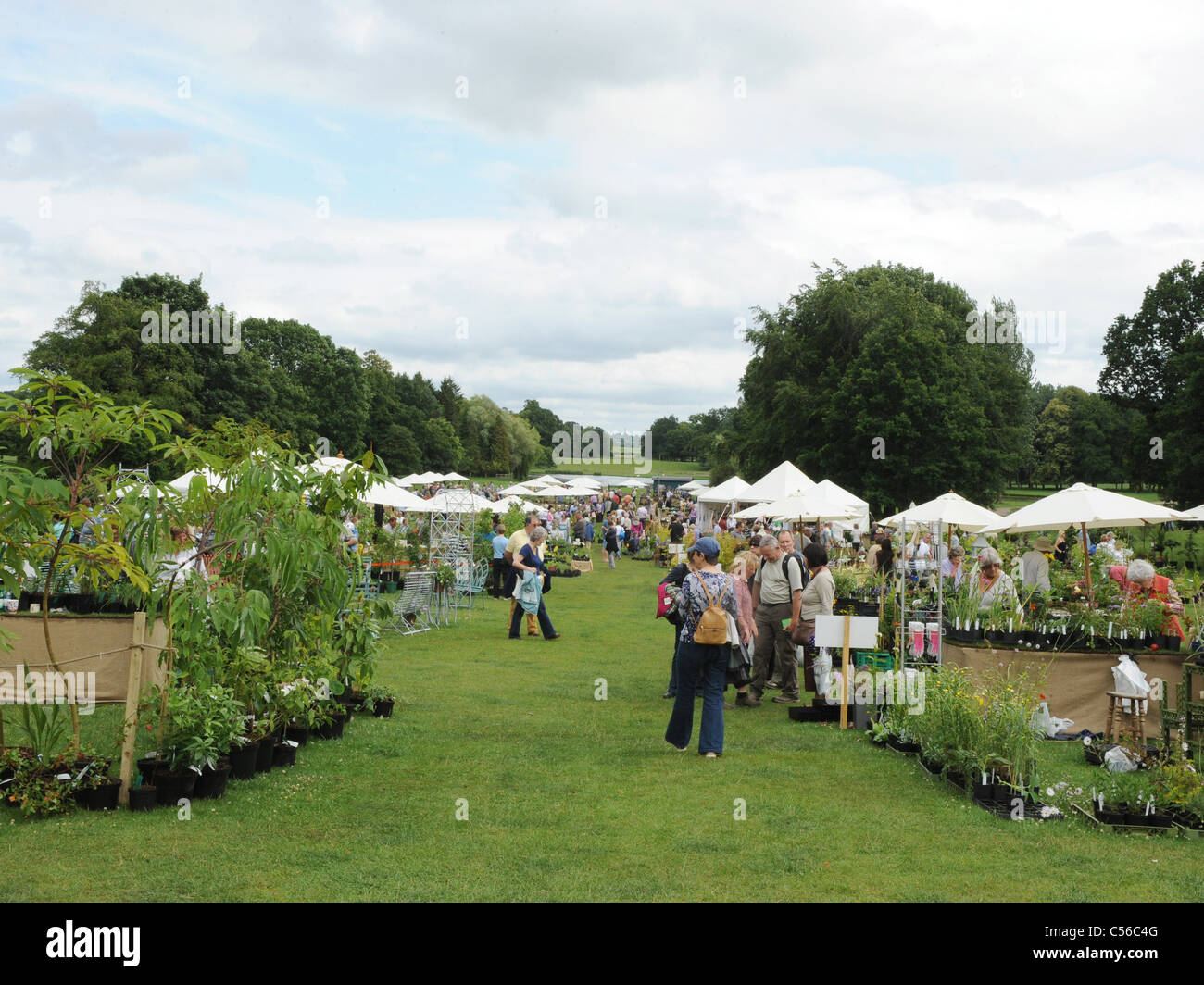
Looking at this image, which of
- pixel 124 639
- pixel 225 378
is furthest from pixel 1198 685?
pixel 225 378

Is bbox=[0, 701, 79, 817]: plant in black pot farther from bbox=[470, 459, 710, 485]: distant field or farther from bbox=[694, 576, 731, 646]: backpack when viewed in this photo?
bbox=[470, 459, 710, 485]: distant field

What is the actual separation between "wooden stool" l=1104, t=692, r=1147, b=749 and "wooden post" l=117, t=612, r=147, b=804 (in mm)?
7482

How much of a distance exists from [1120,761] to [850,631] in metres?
2.55

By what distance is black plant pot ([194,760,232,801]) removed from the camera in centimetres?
660

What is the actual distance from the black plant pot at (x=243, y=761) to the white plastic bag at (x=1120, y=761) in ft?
20.6

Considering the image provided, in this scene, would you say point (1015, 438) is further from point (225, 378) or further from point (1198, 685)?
point (1198, 685)

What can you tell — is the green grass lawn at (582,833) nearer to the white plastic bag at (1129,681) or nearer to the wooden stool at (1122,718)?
the wooden stool at (1122,718)

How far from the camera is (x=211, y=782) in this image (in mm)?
6629

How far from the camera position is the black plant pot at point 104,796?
20.6 feet

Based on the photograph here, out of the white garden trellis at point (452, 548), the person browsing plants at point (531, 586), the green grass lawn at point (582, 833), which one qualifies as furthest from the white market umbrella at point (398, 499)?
the green grass lawn at point (582, 833)

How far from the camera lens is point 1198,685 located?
866 centimetres

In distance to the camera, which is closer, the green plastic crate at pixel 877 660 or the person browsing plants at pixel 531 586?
the green plastic crate at pixel 877 660

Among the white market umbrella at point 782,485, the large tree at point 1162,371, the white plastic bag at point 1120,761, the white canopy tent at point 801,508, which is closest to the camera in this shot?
the white plastic bag at point 1120,761

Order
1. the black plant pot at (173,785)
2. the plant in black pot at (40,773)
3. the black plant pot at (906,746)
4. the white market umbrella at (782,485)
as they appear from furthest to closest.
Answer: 1. the white market umbrella at (782,485)
2. the black plant pot at (906,746)
3. the black plant pot at (173,785)
4. the plant in black pot at (40,773)
